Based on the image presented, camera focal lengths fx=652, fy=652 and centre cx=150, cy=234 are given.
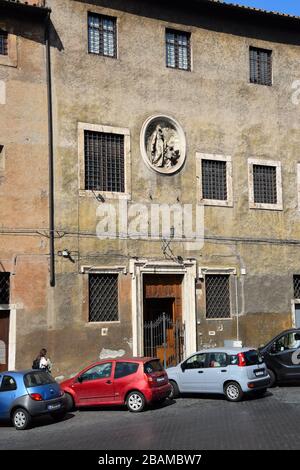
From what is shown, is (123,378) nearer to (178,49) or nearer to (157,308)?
(157,308)

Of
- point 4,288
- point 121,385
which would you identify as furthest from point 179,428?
point 4,288

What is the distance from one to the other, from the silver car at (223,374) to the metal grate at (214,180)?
285 inches

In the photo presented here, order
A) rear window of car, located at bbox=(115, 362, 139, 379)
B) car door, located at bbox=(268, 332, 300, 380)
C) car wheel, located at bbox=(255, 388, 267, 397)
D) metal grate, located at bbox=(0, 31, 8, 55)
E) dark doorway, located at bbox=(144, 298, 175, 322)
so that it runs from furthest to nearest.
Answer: dark doorway, located at bbox=(144, 298, 175, 322) < metal grate, located at bbox=(0, 31, 8, 55) < car door, located at bbox=(268, 332, 300, 380) < car wheel, located at bbox=(255, 388, 267, 397) < rear window of car, located at bbox=(115, 362, 139, 379)

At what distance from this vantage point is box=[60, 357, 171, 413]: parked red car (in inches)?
659

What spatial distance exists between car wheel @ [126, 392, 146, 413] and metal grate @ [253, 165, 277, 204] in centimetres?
1057

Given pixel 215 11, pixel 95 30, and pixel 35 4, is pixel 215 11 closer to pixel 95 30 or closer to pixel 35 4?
pixel 95 30

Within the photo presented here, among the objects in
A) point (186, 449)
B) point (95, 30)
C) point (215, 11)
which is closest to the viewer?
point (186, 449)

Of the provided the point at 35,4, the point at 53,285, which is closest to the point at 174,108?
the point at 35,4

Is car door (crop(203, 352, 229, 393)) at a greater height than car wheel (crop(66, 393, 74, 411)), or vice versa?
car door (crop(203, 352, 229, 393))

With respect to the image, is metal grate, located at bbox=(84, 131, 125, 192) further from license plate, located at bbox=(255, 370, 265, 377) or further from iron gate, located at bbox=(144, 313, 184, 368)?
license plate, located at bbox=(255, 370, 265, 377)

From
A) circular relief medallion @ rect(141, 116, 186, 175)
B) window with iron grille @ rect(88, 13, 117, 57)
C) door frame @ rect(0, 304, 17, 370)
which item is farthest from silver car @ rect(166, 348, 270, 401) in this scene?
window with iron grille @ rect(88, 13, 117, 57)

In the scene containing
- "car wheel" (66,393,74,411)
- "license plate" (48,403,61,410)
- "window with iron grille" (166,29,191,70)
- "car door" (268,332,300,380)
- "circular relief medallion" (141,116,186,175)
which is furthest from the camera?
"window with iron grille" (166,29,191,70)
